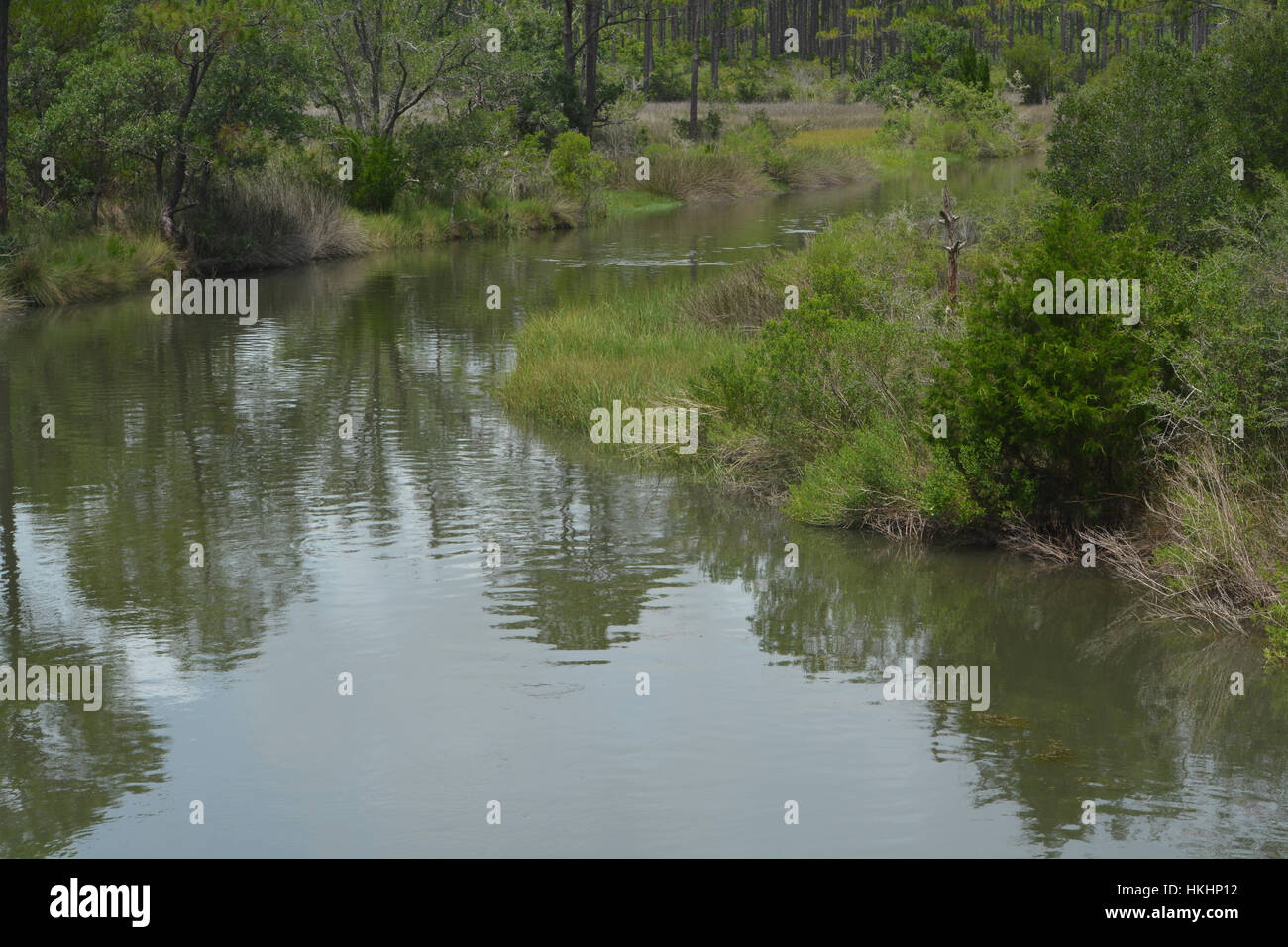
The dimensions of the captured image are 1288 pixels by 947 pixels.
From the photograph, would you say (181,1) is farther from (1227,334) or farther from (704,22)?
(704,22)

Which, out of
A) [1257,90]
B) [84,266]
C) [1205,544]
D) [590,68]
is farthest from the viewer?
[590,68]

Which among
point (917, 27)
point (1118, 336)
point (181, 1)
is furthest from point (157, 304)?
point (917, 27)

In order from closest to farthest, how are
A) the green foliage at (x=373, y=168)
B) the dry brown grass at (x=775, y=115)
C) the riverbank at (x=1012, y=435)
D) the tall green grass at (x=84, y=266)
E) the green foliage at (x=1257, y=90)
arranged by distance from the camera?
the riverbank at (x=1012, y=435), the green foliage at (x=1257, y=90), the tall green grass at (x=84, y=266), the green foliage at (x=373, y=168), the dry brown grass at (x=775, y=115)

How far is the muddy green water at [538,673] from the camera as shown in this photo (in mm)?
7277

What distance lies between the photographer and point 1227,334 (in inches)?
431

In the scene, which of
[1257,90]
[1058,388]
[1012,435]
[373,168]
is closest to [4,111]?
[373,168]

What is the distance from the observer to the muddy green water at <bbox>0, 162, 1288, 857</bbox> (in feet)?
23.9

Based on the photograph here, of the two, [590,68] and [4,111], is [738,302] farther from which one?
[590,68]

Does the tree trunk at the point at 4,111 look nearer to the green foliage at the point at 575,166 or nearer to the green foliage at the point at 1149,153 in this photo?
the green foliage at the point at 575,166

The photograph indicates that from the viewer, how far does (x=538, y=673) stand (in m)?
9.30

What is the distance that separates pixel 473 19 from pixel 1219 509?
29.7 metres

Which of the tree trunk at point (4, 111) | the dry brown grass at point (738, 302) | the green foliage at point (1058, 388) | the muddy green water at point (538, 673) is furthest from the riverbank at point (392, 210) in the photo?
the green foliage at point (1058, 388)

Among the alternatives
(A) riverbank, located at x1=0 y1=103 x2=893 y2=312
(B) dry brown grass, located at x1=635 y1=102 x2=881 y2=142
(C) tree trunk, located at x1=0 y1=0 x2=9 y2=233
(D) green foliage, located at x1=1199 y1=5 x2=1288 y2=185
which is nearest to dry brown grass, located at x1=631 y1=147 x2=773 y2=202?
(A) riverbank, located at x1=0 y1=103 x2=893 y2=312

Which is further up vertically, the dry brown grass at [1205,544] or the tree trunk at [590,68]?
the tree trunk at [590,68]
